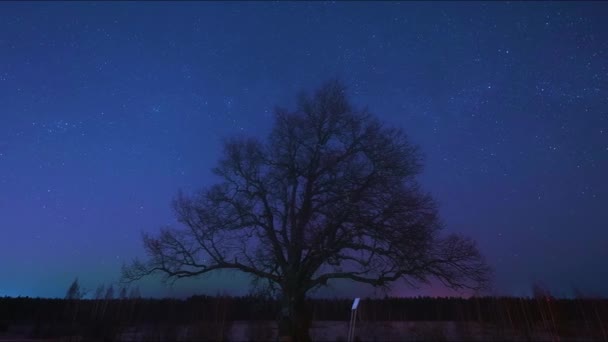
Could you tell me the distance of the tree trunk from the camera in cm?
1756

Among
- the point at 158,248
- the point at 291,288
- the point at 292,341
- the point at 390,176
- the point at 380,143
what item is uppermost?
the point at 380,143

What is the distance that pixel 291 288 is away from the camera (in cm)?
1812

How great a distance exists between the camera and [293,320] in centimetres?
1775

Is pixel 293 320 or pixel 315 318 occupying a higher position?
pixel 315 318

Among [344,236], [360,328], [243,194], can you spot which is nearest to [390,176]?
[344,236]

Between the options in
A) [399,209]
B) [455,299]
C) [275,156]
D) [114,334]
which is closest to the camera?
[399,209]

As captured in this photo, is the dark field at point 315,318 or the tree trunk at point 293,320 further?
the dark field at point 315,318

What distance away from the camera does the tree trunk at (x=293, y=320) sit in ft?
57.6

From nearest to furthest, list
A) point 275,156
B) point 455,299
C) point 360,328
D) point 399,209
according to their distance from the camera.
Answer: point 399,209 → point 275,156 → point 360,328 → point 455,299

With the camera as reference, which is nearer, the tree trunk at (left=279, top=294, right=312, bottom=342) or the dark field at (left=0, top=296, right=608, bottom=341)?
the tree trunk at (left=279, top=294, right=312, bottom=342)

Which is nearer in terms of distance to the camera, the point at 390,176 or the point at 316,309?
the point at 390,176

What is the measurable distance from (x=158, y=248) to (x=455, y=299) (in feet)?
135

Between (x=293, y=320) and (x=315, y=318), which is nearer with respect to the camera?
(x=293, y=320)

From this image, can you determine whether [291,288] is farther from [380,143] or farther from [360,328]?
[360,328]
